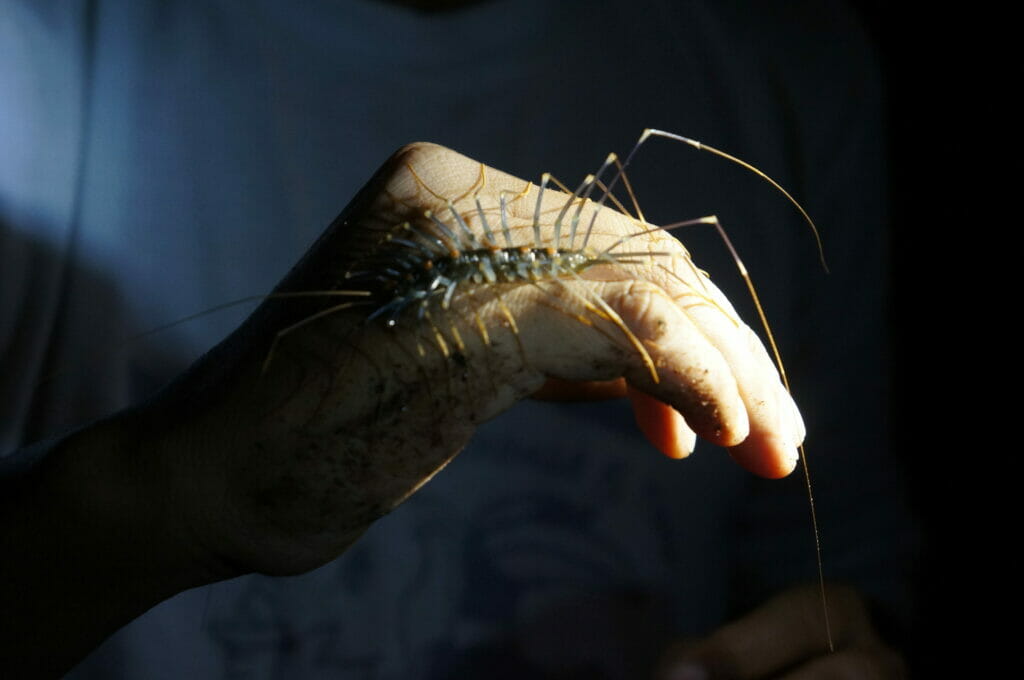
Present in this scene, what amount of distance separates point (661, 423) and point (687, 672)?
513 millimetres

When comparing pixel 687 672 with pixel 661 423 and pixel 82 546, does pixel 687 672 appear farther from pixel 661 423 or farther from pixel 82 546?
pixel 82 546

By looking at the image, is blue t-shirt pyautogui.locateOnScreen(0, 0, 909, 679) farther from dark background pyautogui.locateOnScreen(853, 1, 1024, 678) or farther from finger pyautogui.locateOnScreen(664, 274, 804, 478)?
finger pyautogui.locateOnScreen(664, 274, 804, 478)

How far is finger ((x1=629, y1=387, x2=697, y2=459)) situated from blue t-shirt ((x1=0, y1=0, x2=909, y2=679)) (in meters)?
0.50

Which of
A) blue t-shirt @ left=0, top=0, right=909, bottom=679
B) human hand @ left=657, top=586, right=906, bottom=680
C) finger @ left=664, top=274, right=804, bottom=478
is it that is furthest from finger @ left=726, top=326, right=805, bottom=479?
blue t-shirt @ left=0, top=0, right=909, bottom=679

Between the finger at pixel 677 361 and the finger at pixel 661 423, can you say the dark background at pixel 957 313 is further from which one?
the finger at pixel 677 361

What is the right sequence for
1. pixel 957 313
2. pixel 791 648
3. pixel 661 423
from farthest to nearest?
pixel 957 313, pixel 791 648, pixel 661 423

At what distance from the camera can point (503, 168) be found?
1.30 metres

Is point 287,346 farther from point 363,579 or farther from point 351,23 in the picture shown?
point 351,23

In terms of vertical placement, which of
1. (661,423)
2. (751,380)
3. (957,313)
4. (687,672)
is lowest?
(687,672)

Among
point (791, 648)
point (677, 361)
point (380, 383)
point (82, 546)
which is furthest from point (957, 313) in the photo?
point (82, 546)

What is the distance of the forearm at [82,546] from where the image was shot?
0.61 m

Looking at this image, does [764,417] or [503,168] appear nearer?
[764,417]

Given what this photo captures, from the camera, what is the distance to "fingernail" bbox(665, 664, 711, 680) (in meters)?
1.01

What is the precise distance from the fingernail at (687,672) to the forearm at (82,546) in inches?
28.0
